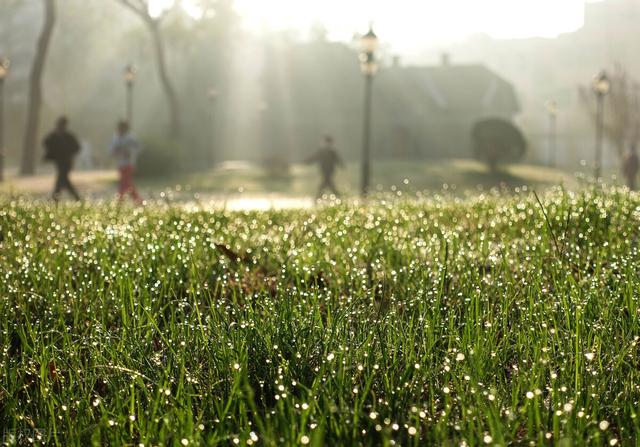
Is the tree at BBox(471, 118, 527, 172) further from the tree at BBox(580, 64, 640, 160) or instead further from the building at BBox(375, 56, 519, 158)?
the tree at BBox(580, 64, 640, 160)

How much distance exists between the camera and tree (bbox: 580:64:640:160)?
2228 inches

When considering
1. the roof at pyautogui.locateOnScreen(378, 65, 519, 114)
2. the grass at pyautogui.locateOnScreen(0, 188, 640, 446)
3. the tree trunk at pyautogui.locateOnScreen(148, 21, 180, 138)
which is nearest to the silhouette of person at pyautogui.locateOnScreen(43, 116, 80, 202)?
the grass at pyautogui.locateOnScreen(0, 188, 640, 446)

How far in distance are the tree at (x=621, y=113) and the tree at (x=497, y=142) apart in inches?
726

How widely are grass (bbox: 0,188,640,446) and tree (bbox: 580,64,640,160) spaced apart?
177 feet

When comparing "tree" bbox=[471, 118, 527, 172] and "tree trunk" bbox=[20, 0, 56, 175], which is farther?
"tree" bbox=[471, 118, 527, 172]

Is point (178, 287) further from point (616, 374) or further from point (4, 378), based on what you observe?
point (616, 374)

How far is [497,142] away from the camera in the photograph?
3912 centimetres

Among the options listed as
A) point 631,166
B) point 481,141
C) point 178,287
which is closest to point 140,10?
point 481,141

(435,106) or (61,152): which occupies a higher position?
(435,106)

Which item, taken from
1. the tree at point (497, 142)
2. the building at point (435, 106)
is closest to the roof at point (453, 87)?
the building at point (435, 106)

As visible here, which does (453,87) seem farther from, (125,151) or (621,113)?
(125,151)

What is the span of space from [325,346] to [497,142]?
37106 mm

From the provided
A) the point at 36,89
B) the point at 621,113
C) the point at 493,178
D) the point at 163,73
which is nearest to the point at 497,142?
the point at 493,178

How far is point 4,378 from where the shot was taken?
3357mm
